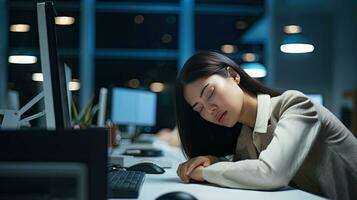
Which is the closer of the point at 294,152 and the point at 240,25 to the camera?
the point at 294,152

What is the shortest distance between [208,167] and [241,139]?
38cm

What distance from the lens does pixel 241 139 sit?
63.5 inches

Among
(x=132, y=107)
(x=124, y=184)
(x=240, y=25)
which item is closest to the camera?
(x=124, y=184)

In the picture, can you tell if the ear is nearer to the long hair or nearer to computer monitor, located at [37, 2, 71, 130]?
the long hair

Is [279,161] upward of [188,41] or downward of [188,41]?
downward

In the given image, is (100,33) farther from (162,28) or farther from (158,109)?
(158,109)

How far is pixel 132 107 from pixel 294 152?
2.93m

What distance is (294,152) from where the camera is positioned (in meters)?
1.18

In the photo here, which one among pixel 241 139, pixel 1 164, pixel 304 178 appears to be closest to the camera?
pixel 1 164

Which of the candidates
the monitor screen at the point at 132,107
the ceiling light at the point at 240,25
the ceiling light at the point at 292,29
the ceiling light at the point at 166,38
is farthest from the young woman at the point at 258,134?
the ceiling light at the point at 240,25

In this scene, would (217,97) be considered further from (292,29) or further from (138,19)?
(138,19)

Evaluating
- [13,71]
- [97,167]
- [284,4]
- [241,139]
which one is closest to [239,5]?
[284,4]

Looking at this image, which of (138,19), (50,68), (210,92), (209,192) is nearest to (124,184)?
(209,192)

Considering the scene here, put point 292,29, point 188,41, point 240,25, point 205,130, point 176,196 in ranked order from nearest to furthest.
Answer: point 176,196 < point 205,130 < point 292,29 < point 188,41 < point 240,25
